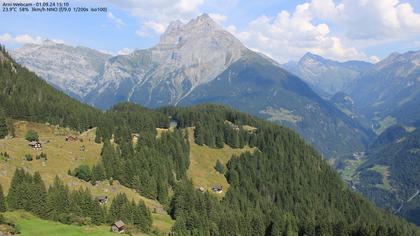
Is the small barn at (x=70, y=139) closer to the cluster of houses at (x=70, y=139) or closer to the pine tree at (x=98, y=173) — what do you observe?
the cluster of houses at (x=70, y=139)

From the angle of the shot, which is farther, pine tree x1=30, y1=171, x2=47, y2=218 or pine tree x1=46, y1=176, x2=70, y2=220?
pine tree x1=46, y1=176, x2=70, y2=220

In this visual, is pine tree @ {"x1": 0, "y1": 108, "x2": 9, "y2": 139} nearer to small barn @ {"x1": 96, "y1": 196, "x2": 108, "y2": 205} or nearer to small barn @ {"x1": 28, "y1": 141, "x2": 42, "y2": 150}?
small barn @ {"x1": 28, "y1": 141, "x2": 42, "y2": 150}

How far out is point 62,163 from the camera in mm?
161125

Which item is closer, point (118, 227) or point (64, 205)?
point (118, 227)

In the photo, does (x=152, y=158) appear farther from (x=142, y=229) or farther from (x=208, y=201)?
(x=142, y=229)

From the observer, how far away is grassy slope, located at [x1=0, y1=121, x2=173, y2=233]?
145500mm

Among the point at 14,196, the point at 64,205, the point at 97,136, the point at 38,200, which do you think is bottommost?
the point at 64,205

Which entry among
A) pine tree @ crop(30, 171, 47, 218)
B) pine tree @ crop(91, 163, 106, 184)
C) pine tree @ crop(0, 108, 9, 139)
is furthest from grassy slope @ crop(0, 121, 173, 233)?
pine tree @ crop(30, 171, 47, 218)

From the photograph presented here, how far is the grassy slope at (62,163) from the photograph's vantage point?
477 ft

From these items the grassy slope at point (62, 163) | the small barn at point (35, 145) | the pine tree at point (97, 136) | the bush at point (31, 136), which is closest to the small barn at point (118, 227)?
the grassy slope at point (62, 163)

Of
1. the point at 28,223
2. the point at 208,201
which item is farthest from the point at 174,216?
the point at 28,223

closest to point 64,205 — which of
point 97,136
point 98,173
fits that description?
point 98,173

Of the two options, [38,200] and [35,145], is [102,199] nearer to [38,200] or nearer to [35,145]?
[38,200]

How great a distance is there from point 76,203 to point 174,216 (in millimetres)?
39220
